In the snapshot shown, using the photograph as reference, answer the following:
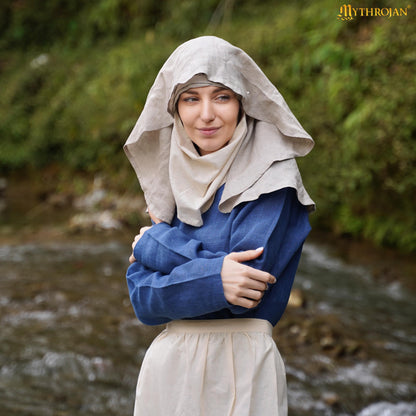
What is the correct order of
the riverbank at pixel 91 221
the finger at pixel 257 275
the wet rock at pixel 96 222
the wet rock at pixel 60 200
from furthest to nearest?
the wet rock at pixel 60 200 → the wet rock at pixel 96 222 → the riverbank at pixel 91 221 → the finger at pixel 257 275

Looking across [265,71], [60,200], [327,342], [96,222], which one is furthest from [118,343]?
[60,200]

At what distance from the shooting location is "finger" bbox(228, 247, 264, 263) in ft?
5.11

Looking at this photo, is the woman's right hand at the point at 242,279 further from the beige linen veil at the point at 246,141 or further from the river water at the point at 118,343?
the river water at the point at 118,343

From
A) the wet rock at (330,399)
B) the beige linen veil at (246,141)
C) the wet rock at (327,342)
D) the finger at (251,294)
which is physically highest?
the beige linen veil at (246,141)

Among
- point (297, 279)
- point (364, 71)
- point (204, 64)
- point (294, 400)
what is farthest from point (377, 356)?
point (364, 71)

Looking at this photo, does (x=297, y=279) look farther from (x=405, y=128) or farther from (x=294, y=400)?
(x=294, y=400)

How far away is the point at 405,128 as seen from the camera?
5816 mm

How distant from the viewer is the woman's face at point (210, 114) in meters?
1.70

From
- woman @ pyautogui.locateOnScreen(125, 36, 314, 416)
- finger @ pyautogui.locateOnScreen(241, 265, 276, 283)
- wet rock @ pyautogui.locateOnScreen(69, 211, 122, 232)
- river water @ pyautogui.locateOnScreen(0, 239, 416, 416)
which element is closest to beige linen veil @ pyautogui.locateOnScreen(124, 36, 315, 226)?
woman @ pyautogui.locateOnScreen(125, 36, 314, 416)

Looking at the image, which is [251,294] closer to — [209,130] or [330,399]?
[209,130]

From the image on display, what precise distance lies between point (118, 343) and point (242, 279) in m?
3.20

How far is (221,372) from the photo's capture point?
1674 millimetres

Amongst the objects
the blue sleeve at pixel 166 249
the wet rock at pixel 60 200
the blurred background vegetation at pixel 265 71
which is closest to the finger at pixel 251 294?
Result: the blue sleeve at pixel 166 249

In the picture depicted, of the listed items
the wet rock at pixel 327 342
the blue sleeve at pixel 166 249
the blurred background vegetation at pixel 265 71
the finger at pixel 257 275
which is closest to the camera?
the finger at pixel 257 275
